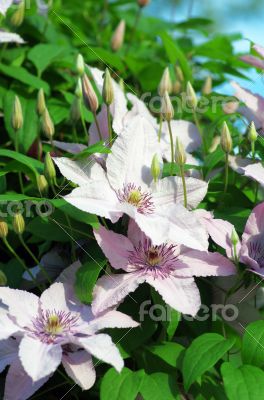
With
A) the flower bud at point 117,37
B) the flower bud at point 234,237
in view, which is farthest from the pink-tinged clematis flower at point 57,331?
the flower bud at point 117,37

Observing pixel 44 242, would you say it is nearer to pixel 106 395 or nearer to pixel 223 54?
pixel 106 395

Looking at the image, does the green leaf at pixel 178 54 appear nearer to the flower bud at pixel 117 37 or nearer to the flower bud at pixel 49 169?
the flower bud at pixel 117 37

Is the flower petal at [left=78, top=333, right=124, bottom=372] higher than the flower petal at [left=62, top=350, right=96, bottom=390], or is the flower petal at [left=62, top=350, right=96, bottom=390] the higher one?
the flower petal at [left=78, top=333, right=124, bottom=372]

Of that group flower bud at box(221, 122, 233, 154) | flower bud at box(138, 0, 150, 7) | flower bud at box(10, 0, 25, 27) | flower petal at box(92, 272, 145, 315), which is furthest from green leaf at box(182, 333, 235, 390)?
flower bud at box(138, 0, 150, 7)

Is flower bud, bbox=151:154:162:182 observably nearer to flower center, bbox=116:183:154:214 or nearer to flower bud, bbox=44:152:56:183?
flower center, bbox=116:183:154:214

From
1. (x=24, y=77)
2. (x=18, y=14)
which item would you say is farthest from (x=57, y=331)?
(x=18, y=14)

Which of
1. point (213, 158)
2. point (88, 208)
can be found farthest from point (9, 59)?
point (88, 208)

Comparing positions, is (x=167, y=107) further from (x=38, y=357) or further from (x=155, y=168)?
(x=38, y=357)
